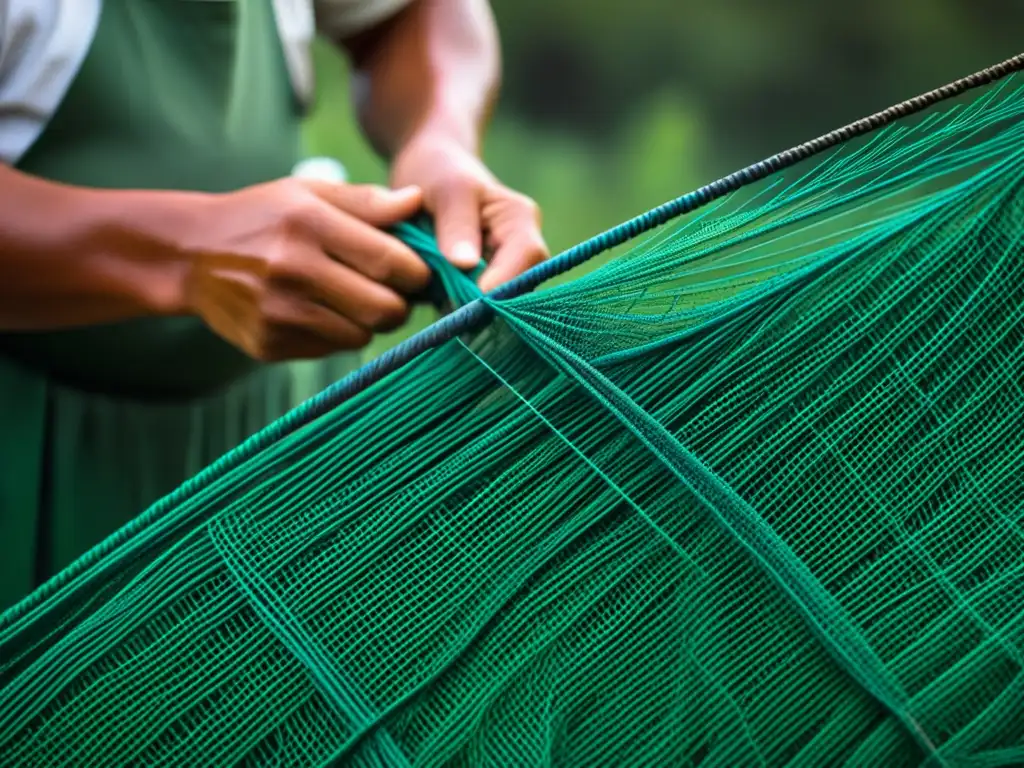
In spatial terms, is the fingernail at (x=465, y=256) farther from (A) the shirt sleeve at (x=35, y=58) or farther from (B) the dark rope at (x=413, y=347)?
(A) the shirt sleeve at (x=35, y=58)

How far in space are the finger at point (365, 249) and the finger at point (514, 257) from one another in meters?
0.03

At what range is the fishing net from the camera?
0.35 m

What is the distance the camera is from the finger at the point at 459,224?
440 millimetres

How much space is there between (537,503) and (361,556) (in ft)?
0.20

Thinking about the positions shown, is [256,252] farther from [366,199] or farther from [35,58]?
[35,58]

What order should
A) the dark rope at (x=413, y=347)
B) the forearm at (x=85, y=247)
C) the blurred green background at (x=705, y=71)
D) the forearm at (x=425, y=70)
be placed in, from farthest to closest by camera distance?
the blurred green background at (x=705, y=71) < the forearm at (x=425, y=70) < the forearm at (x=85, y=247) < the dark rope at (x=413, y=347)

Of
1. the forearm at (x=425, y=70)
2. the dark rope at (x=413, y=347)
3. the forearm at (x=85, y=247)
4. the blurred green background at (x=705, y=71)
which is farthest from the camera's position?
the blurred green background at (x=705, y=71)

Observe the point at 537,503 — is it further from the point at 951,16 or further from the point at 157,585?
the point at 951,16

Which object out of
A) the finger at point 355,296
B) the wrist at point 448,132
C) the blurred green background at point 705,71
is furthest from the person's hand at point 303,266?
the blurred green background at point 705,71

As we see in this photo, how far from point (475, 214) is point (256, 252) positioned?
10 cm

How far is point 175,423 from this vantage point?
61 cm

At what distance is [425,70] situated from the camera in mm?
627

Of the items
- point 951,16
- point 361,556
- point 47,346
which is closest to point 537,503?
point 361,556

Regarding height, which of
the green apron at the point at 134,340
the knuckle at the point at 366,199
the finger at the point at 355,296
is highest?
the knuckle at the point at 366,199
